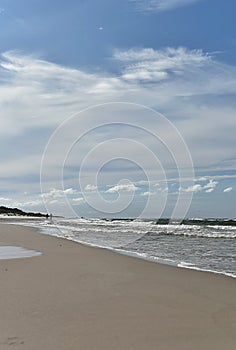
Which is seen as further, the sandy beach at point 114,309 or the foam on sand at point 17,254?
the foam on sand at point 17,254

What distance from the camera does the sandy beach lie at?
4645 mm

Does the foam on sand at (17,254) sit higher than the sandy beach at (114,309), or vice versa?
the foam on sand at (17,254)

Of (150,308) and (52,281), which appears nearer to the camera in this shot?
(150,308)

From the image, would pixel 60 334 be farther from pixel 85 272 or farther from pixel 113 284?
pixel 85 272

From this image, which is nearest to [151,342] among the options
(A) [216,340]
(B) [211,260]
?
(A) [216,340]

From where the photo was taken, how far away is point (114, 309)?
6035 mm

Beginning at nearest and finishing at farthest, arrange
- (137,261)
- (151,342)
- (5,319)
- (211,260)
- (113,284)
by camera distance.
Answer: (151,342), (5,319), (113,284), (137,261), (211,260)

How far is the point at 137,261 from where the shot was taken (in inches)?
476

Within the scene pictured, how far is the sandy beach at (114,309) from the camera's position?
4645mm

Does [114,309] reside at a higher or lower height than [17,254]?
lower

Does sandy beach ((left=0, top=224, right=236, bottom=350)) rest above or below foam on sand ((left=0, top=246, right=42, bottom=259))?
below

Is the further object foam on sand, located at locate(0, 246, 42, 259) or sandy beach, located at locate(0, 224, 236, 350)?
foam on sand, located at locate(0, 246, 42, 259)

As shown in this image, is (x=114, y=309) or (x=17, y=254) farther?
(x=17, y=254)

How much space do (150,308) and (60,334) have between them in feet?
5.80
